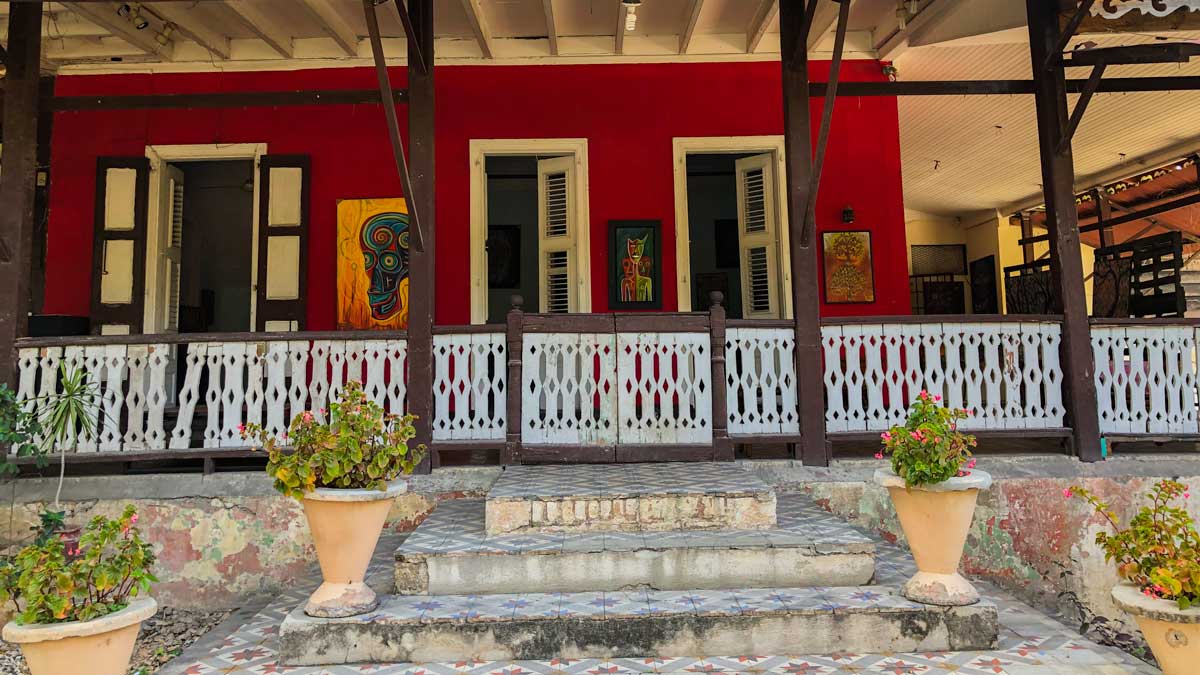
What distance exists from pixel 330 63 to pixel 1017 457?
7.56 metres

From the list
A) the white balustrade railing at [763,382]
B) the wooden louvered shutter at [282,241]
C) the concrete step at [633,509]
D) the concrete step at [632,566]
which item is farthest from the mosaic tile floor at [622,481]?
the wooden louvered shutter at [282,241]

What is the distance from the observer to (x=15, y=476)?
5.22 metres

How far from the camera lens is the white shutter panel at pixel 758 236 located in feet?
24.8

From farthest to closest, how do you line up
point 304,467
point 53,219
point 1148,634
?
1. point 53,219
2. point 304,467
3. point 1148,634

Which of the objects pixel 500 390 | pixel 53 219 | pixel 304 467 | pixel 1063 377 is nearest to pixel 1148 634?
pixel 1063 377

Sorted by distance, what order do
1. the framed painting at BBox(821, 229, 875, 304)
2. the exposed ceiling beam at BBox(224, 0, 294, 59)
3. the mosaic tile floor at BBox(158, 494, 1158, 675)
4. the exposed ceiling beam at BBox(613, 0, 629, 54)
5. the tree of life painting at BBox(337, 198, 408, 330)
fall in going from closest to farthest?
the mosaic tile floor at BBox(158, 494, 1158, 675) < the exposed ceiling beam at BBox(224, 0, 294, 59) < the exposed ceiling beam at BBox(613, 0, 629, 54) < the tree of life painting at BBox(337, 198, 408, 330) < the framed painting at BBox(821, 229, 875, 304)

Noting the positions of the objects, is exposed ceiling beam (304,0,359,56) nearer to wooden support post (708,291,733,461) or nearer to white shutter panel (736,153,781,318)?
white shutter panel (736,153,781,318)

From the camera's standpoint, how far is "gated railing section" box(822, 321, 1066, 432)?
18.0 feet

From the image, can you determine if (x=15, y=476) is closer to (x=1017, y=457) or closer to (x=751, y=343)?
(x=751, y=343)

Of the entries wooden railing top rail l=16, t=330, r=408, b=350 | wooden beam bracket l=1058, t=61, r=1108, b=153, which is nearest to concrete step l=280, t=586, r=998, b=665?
wooden railing top rail l=16, t=330, r=408, b=350

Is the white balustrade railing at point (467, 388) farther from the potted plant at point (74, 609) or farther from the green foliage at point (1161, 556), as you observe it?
the green foliage at point (1161, 556)

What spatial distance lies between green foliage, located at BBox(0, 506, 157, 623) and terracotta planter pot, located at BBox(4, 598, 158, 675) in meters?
0.06

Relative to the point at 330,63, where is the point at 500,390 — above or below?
below

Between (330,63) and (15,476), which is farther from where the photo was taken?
(330,63)
